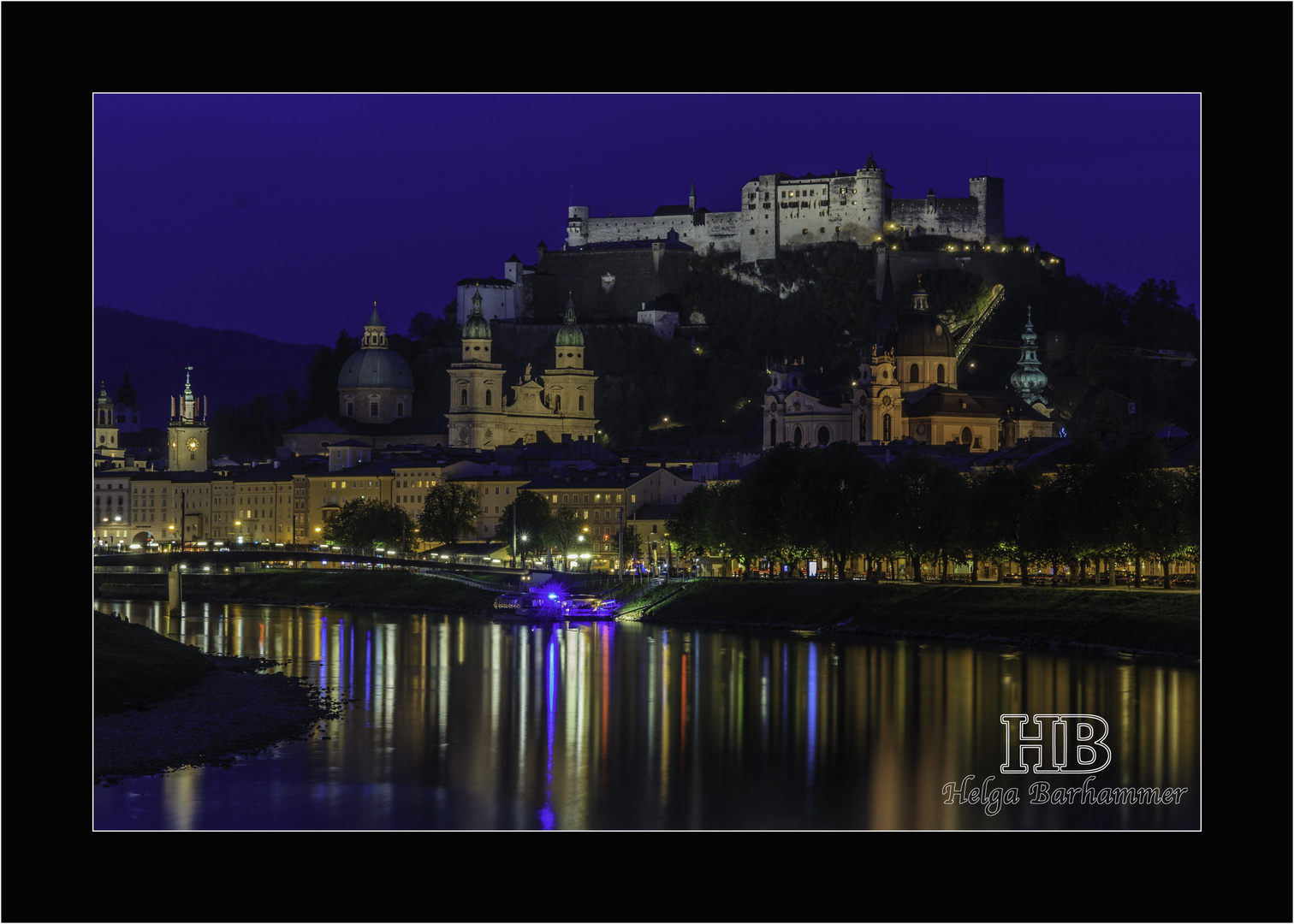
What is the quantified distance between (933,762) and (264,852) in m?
9.34

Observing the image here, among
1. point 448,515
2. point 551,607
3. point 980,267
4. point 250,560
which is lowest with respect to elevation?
point 551,607

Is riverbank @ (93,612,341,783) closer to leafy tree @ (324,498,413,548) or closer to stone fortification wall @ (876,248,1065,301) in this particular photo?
leafy tree @ (324,498,413,548)

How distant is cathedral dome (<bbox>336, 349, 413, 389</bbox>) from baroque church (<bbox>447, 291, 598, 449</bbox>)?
6720 millimetres

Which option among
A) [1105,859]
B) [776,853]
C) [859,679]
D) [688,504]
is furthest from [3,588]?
[688,504]

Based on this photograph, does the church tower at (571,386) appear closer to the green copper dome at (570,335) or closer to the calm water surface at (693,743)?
the green copper dome at (570,335)

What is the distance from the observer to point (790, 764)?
2323 cm

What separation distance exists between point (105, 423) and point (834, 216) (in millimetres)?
40533

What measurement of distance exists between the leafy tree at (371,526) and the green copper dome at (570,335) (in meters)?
20.1

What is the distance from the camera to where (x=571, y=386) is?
299ft

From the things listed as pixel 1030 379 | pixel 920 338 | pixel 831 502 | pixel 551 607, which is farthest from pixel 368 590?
pixel 1030 379

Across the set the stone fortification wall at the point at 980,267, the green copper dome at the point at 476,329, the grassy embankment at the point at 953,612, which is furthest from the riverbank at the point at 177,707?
the green copper dome at the point at 476,329

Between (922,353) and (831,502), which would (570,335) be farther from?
(831,502)

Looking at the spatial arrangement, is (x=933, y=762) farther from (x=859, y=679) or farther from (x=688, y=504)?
(x=688, y=504)

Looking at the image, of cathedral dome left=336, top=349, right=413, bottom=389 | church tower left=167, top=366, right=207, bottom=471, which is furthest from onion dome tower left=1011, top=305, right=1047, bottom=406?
church tower left=167, top=366, right=207, bottom=471
